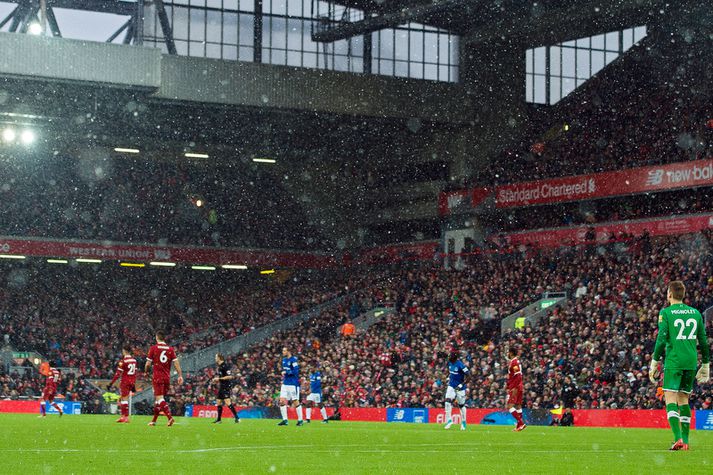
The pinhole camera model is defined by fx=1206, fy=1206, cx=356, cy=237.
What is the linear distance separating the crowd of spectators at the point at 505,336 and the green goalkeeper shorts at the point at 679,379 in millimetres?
18187

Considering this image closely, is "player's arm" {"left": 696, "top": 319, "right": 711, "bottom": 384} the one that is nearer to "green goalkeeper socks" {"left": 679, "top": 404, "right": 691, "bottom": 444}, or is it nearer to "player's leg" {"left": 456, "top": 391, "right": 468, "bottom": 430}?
"green goalkeeper socks" {"left": 679, "top": 404, "right": 691, "bottom": 444}

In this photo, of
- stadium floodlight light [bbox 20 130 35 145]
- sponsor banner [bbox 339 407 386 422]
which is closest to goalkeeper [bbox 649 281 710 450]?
sponsor banner [bbox 339 407 386 422]

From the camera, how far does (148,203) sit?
212 feet

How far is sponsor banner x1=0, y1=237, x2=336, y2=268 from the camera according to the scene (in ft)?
200

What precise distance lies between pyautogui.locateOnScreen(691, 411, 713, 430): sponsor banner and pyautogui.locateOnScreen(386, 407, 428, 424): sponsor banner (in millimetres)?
11815

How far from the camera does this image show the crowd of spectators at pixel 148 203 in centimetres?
6212

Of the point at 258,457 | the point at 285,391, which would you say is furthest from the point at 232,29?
the point at 258,457

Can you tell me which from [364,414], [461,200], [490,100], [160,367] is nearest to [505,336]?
[364,414]

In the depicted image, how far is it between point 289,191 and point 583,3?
870 inches

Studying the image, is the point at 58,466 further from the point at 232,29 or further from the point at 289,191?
the point at 289,191

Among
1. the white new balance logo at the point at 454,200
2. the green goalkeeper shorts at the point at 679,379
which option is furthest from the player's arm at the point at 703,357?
the white new balance logo at the point at 454,200

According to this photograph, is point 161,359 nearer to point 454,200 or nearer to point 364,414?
point 364,414

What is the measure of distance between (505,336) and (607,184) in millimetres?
8676

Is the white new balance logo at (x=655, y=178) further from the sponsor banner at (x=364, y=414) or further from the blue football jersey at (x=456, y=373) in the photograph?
the blue football jersey at (x=456, y=373)
